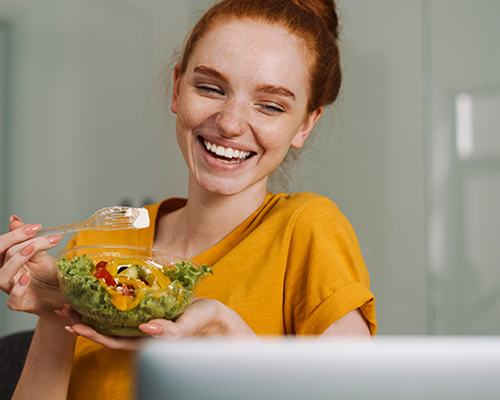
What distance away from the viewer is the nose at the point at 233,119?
1028mm

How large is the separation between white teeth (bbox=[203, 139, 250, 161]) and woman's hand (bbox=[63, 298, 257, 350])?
15.2 inches

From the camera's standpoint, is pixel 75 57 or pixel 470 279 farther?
pixel 75 57

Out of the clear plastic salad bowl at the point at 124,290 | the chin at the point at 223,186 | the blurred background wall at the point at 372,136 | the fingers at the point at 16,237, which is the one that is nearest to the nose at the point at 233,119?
the chin at the point at 223,186

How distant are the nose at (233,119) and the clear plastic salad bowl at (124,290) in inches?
12.8

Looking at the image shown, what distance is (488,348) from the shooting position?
10.5 inches

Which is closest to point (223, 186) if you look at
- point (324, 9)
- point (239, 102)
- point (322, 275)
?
point (239, 102)

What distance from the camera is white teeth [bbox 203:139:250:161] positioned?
3.55 ft

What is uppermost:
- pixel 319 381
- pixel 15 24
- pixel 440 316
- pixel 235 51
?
pixel 15 24

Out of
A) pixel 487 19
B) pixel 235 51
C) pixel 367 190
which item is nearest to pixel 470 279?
pixel 367 190

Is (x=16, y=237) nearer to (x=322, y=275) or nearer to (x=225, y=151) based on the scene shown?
(x=225, y=151)

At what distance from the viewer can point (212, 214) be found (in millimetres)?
1197

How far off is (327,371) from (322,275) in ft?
2.39

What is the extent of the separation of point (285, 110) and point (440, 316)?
72.9 inches

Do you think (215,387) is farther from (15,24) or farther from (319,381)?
(15,24)
